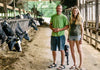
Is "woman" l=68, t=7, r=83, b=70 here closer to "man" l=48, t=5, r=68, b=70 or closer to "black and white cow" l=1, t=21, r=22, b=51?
"man" l=48, t=5, r=68, b=70

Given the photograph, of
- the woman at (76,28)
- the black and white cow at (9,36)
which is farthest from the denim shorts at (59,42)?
the black and white cow at (9,36)

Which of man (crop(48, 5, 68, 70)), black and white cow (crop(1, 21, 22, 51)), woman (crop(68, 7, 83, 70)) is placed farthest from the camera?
black and white cow (crop(1, 21, 22, 51))

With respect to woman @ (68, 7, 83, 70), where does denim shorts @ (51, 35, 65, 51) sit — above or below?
below

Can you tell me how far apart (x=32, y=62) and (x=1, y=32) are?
1.27m

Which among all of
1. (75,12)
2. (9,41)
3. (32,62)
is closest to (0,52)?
(9,41)

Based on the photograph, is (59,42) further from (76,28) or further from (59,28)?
(76,28)

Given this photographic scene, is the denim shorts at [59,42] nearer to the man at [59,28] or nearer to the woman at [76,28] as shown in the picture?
the man at [59,28]

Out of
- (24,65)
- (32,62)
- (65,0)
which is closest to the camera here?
(24,65)

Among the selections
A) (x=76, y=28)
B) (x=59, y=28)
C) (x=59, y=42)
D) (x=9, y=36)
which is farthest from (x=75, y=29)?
(x=9, y=36)

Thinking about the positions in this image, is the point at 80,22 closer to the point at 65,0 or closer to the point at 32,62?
the point at 32,62

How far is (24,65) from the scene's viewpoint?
4602 millimetres

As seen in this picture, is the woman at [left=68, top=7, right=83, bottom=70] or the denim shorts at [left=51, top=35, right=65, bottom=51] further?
the denim shorts at [left=51, top=35, right=65, bottom=51]

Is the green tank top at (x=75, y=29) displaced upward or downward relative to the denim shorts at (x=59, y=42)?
upward

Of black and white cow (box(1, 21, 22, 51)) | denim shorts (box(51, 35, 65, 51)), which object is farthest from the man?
black and white cow (box(1, 21, 22, 51))
